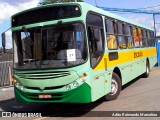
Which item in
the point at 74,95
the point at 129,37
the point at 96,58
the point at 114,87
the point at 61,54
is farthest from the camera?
the point at 129,37

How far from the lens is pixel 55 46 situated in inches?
313

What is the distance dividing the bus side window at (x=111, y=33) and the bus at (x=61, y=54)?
238mm

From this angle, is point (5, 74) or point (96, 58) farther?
point (5, 74)

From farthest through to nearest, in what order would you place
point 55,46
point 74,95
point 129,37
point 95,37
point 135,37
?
point 135,37
point 129,37
point 95,37
point 55,46
point 74,95

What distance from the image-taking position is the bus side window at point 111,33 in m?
9.64

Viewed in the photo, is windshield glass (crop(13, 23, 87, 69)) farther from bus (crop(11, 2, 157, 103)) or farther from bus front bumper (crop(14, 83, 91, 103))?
bus front bumper (crop(14, 83, 91, 103))

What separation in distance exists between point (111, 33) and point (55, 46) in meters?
2.66

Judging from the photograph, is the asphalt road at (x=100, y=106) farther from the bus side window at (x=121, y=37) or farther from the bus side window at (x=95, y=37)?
the bus side window at (x=121, y=37)

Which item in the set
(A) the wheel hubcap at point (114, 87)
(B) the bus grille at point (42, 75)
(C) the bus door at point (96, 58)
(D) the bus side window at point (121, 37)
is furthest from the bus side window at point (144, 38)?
(B) the bus grille at point (42, 75)

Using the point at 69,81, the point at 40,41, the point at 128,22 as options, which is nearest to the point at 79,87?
the point at 69,81

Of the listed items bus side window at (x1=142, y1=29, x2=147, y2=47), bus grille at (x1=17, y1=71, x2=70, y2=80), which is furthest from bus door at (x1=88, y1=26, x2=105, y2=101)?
bus side window at (x1=142, y1=29, x2=147, y2=47)

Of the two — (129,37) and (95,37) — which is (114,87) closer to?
(95,37)

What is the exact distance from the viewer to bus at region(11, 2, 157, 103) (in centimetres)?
771

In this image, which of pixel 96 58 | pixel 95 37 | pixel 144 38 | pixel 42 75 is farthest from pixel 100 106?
pixel 144 38
